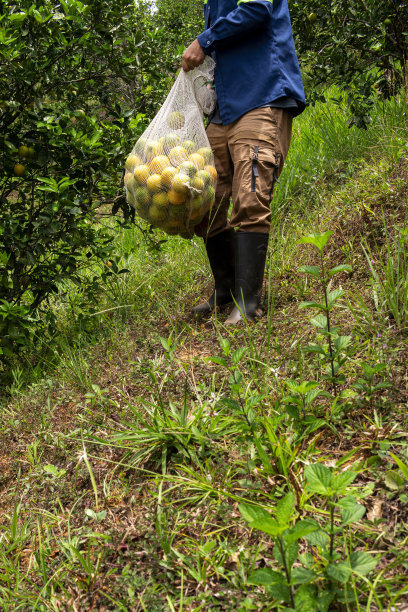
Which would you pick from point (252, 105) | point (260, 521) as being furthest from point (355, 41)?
point (260, 521)

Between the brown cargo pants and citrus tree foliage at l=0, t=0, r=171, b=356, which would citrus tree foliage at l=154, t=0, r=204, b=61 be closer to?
citrus tree foliage at l=0, t=0, r=171, b=356

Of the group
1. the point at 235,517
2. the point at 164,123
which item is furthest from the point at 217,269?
the point at 235,517

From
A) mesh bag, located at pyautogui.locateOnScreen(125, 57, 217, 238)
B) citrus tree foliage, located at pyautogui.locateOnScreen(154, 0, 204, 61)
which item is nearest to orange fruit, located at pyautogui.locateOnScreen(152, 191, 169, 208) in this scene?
mesh bag, located at pyautogui.locateOnScreen(125, 57, 217, 238)

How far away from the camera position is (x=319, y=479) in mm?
1027

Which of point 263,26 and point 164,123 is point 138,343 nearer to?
point 164,123

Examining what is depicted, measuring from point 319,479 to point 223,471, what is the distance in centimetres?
56

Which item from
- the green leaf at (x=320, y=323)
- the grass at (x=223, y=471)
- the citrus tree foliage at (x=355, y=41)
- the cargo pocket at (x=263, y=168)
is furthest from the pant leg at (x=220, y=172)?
the citrus tree foliage at (x=355, y=41)

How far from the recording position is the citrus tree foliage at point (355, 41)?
3525 millimetres

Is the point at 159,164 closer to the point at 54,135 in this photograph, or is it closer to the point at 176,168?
the point at 176,168

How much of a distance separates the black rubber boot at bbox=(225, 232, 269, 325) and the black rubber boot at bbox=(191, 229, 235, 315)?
1.02ft

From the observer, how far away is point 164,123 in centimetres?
251

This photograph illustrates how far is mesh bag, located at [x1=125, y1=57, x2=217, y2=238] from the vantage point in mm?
2289

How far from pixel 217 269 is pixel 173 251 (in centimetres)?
129

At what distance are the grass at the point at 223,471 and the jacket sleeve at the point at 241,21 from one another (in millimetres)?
1154
